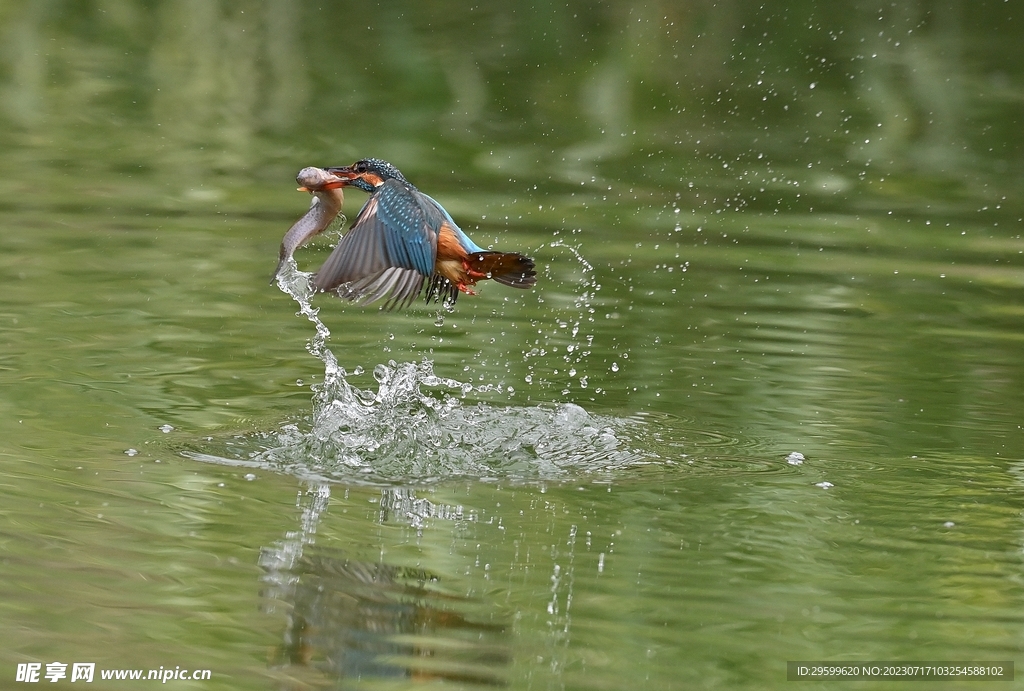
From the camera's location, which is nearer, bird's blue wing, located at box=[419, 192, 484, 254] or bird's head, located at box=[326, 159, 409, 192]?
bird's blue wing, located at box=[419, 192, 484, 254]

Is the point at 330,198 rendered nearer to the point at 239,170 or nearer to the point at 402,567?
the point at 402,567

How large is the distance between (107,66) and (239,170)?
3.96 m

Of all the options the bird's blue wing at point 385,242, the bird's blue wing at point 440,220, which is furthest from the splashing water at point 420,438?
the bird's blue wing at point 440,220

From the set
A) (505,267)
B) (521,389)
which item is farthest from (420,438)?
(521,389)

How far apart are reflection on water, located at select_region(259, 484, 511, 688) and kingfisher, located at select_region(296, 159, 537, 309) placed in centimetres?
95

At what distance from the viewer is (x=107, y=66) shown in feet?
45.3

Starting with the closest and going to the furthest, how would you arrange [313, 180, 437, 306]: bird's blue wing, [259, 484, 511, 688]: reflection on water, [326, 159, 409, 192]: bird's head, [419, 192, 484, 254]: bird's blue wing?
1. [259, 484, 511, 688]: reflection on water
2. [313, 180, 437, 306]: bird's blue wing
3. [419, 192, 484, 254]: bird's blue wing
4. [326, 159, 409, 192]: bird's head

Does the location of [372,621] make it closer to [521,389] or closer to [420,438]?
[420,438]

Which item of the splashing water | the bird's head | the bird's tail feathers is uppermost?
the bird's head

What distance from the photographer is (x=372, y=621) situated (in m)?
3.76

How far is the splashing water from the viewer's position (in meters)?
5.02

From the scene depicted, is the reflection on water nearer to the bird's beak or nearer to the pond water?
the pond water

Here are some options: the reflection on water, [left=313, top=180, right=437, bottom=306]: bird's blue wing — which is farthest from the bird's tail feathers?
the reflection on water

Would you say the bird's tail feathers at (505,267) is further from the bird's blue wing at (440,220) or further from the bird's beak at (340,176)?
the bird's beak at (340,176)
